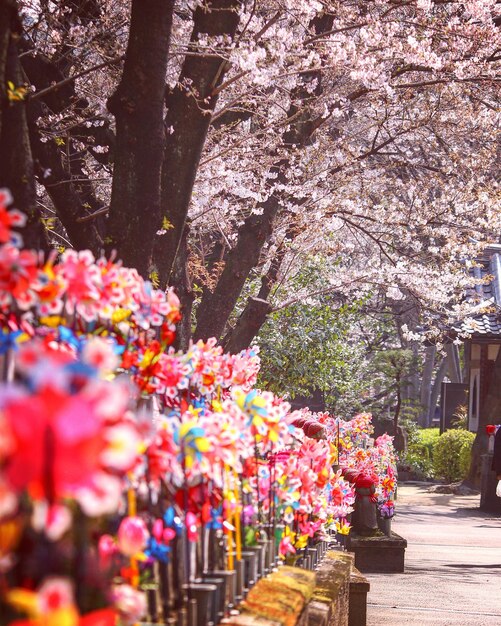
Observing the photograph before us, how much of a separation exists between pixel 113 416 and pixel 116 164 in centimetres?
482

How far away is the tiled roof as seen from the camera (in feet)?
90.4

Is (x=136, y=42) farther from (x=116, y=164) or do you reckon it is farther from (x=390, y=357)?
(x=390, y=357)

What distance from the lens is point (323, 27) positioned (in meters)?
12.4

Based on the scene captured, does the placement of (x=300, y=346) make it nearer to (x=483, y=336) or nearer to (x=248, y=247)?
(x=483, y=336)

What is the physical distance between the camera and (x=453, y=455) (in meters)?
30.6

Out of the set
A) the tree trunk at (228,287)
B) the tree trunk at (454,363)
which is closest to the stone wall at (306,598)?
the tree trunk at (228,287)

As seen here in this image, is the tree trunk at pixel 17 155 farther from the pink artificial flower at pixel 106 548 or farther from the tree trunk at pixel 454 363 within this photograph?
the tree trunk at pixel 454 363

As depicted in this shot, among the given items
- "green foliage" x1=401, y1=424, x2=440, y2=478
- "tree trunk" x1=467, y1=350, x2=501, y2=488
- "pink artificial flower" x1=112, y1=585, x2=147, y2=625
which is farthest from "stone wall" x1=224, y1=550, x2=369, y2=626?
"green foliage" x1=401, y1=424, x2=440, y2=478

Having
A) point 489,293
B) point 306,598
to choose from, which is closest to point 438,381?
point 489,293

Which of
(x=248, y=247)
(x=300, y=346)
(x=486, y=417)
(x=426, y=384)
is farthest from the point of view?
(x=426, y=384)

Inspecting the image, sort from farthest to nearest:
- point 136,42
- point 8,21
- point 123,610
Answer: point 136,42
point 8,21
point 123,610

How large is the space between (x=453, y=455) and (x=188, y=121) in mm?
24367

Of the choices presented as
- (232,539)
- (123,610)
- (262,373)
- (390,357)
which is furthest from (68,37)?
(390,357)

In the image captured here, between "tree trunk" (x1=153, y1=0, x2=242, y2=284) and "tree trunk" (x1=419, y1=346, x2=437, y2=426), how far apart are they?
103ft
